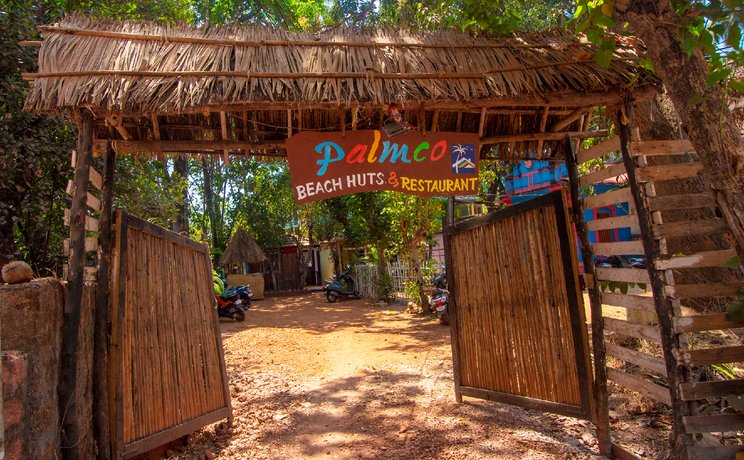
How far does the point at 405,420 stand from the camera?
4660 millimetres

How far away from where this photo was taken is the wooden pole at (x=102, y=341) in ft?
10.9

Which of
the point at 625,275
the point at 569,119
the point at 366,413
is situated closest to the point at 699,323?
the point at 625,275

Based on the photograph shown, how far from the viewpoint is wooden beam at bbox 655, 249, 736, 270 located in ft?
10.2

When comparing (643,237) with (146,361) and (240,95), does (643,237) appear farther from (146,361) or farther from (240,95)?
(146,361)

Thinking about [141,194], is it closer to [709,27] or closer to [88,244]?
[88,244]

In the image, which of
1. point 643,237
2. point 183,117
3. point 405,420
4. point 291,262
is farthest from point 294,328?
point 291,262

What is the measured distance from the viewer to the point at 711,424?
304 cm

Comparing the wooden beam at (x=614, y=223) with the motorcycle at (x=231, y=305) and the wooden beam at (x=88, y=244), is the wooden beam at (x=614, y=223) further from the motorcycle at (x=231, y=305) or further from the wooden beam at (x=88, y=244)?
the motorcycle at (x=231, y=305)

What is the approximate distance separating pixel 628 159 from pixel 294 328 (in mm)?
9269

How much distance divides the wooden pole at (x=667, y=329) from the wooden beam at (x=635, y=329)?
91 millimetres

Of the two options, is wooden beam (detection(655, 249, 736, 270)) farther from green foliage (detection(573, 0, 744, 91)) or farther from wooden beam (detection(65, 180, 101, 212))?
wooden beam (detection(65, 180, 101, 212))

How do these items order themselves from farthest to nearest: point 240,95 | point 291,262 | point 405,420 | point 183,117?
point 291,262, point 405,420, point 183,117, point 240,95

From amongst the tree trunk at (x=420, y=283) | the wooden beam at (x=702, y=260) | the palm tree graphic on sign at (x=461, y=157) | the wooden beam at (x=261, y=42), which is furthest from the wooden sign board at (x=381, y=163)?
the tree trunk at (x=420, y=283)

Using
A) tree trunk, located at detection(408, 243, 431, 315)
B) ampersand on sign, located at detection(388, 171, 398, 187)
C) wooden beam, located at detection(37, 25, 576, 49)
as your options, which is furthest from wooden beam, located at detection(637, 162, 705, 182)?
tree trunk, located at detection(408, 243, 431, 315)
